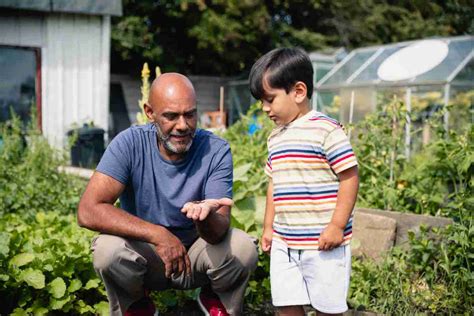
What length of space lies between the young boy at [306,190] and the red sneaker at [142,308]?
653 mm

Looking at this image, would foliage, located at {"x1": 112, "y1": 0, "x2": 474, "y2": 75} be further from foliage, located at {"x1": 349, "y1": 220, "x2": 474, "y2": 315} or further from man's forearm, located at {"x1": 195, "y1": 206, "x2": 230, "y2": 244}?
man's forearm, located at {"x1": 195, "y1": 206, "x2": 230, "y2": 244}

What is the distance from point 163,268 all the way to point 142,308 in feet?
0.85

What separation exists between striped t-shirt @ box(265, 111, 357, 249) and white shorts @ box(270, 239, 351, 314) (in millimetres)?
50

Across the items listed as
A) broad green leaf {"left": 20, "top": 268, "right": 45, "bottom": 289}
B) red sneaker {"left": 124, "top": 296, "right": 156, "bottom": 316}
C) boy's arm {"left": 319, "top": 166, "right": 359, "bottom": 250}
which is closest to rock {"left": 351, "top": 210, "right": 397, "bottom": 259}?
boy's arm {"left": 319, "top": 166, "right": 359, "bottom": 250}

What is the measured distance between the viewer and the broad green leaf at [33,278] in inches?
107

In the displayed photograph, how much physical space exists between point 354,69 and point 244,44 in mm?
6780

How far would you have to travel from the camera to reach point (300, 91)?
7.98 ft

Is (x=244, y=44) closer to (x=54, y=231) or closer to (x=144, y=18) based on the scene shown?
(x=144, y=18)

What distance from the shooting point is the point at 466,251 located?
9.98 ft

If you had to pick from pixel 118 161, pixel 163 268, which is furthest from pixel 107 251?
pixel 118 161

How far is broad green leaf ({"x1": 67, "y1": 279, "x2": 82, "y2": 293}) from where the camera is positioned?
2.89 meters

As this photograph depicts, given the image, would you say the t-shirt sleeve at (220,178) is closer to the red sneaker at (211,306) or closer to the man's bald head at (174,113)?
the man's bald head at (174,113)

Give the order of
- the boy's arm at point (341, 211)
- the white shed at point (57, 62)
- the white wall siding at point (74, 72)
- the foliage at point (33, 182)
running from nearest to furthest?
the boy's arm at point (341, 211), the foliage at point (33, 182), the white shed at point (57, 62), the white wall siding at point (74, 72)

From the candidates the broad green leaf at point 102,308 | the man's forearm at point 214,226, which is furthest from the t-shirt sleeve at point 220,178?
the broad green leaf at point 102,308
